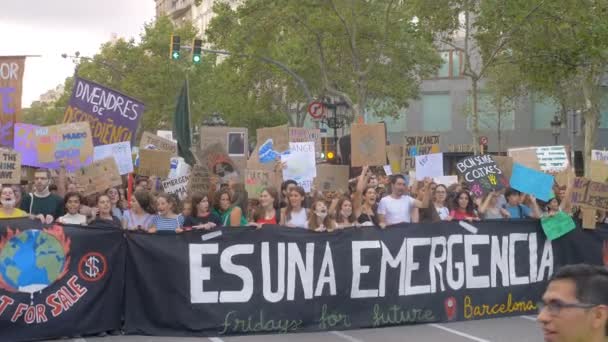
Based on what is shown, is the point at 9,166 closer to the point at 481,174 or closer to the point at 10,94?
the point at 10,94

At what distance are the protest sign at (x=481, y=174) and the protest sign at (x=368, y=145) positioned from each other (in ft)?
3.74

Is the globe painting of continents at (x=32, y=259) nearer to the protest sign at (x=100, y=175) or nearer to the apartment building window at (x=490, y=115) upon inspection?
the protest sign at (x=100, y=175)

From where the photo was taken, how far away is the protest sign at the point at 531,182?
43.7 feet

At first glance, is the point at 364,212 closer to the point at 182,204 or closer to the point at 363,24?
the point at 182,204

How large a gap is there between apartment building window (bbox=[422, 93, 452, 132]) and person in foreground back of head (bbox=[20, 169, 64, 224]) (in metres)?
47.9

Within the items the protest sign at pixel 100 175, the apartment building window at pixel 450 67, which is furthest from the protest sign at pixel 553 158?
the apartment building window at pixel 450 67

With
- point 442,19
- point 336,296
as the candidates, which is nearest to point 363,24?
point 442,19

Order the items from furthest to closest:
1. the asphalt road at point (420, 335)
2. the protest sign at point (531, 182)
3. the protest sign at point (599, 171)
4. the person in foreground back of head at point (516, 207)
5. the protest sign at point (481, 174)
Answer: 1. the protest sign at point (599, 171)
2. the person in foreground back of head at point (516, 207)
3. the protest sign at point (481, 174)
4. the protest sign at point (531, 182)
5. the asphalt road at point (420, 335)

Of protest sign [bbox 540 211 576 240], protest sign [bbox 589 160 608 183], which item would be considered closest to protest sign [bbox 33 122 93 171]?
protest sign [bbox 540 211 576 240]

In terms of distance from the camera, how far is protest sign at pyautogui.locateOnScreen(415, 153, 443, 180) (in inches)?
587

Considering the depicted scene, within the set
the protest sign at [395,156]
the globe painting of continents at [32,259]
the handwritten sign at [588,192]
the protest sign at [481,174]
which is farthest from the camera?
the protest sign at [395,156]

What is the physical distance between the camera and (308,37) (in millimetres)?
36500

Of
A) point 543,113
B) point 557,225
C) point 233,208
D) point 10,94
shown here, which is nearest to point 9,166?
point 10,94

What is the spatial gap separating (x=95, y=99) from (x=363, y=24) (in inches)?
887
